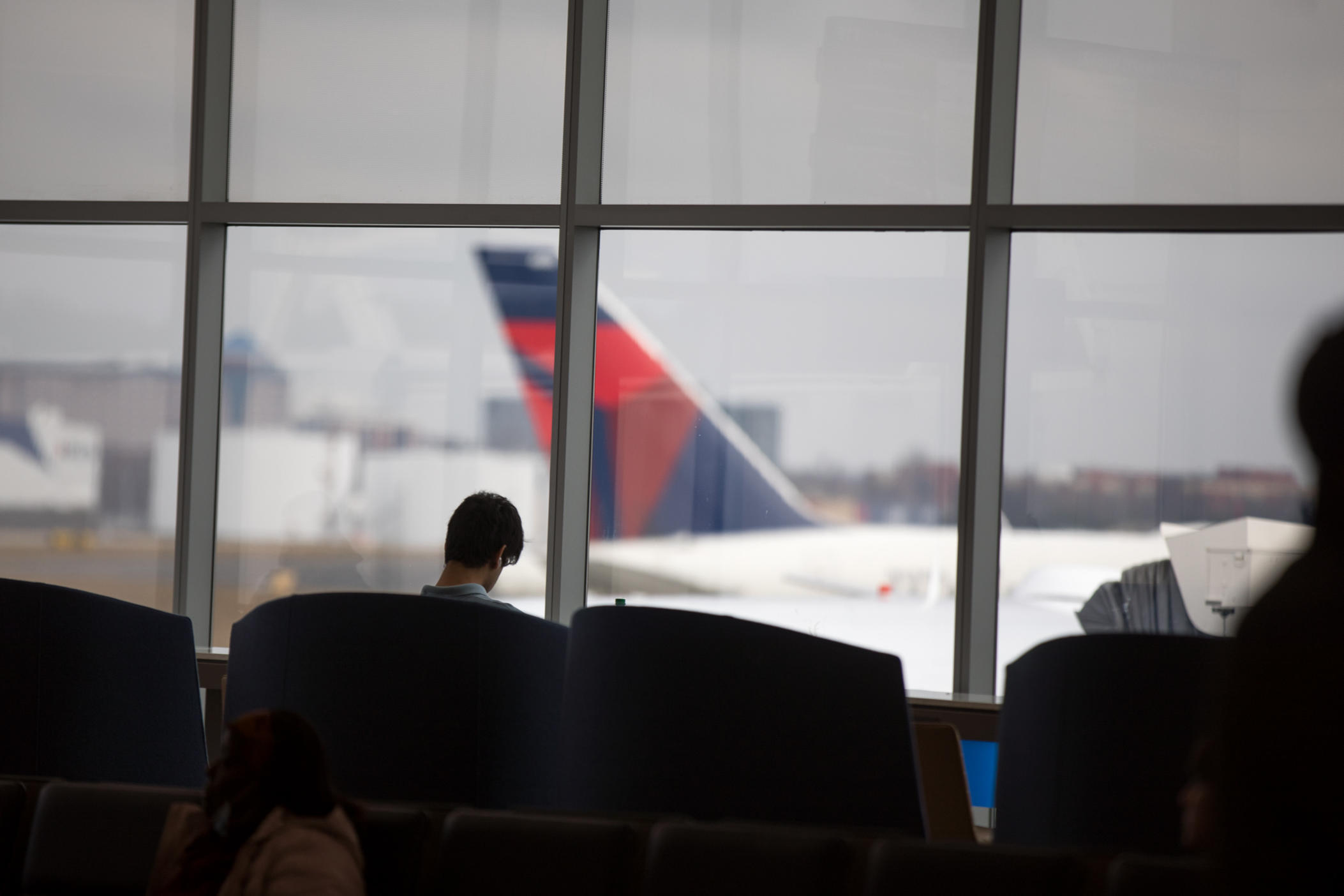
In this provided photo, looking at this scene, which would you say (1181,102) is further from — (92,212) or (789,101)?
(92,212)

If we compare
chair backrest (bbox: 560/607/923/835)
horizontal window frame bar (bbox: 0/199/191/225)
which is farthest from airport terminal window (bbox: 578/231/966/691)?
chair backrest (bbox: 560/607/923/835)

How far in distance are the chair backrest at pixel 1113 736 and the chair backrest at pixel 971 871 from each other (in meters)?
0.48

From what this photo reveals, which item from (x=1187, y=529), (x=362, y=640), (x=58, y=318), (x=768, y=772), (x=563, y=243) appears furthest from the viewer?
(x=58, y=318)

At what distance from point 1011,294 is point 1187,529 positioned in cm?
99

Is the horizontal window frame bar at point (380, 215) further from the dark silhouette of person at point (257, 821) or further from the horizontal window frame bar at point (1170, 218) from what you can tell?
the dark silhouette of person at point (257, 821)

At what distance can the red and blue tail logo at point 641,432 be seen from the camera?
4730 mm

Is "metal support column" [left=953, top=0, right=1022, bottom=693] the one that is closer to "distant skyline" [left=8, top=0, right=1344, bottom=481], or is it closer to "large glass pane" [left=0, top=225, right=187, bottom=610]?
"distant skyline" [left=8, top=0, right=1344, bottom=481]

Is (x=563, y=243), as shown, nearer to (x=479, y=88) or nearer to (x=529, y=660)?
(x=479, y=88)

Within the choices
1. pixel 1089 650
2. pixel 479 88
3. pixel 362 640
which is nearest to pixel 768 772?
pixel 1089 650

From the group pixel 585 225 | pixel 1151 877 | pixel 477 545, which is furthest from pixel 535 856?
pixel 585 225

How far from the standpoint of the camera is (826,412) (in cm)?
467

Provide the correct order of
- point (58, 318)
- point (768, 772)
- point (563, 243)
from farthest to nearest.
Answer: point (58, 318) → point (563, 243) → point (768, 772)

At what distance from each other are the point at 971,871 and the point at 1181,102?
3.42m

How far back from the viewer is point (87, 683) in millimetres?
2768
